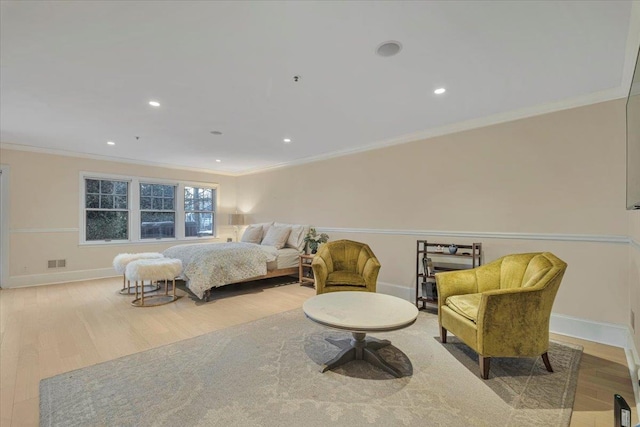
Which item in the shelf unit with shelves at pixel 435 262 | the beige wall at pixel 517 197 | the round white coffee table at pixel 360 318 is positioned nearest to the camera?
the round white coffee table at pixel 360 318

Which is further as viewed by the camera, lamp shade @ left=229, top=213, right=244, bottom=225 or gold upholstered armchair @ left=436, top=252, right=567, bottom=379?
lamp shade @ left=229, top=213, right=244, bottom=225

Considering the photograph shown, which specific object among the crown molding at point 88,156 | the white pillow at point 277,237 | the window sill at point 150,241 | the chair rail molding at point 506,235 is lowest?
the window sill at point 150,241

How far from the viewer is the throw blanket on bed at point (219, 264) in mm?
3999

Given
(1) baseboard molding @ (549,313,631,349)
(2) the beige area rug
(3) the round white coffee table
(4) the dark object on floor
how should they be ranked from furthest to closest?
(1) baseboard molding @ (549,313,631,349) < (3) the round white coffee table < (2) the beige area rug < (4) the dark object on floor

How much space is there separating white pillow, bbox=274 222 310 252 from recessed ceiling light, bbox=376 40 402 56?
3804 mm

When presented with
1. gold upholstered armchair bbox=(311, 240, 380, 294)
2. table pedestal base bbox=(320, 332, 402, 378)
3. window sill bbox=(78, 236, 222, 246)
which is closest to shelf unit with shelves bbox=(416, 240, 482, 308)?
gold upholstered armchair bbox=(311, 240, 380, 294)

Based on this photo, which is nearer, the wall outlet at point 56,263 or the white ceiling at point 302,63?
the white ceiling at point 302,63

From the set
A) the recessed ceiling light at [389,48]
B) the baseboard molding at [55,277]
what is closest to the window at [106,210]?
the baseboard molding at [55,277]

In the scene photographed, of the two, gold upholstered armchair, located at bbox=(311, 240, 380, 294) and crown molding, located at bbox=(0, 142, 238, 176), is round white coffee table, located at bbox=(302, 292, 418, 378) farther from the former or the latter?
crown molding, located at bbox=(0, 142, 238, 176)

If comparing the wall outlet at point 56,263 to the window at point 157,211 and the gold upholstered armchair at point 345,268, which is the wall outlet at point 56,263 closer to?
A: the window at point 157,211

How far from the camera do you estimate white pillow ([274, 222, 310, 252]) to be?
5.46 metres

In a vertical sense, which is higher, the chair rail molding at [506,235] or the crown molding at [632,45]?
the crown molding at [632,45]

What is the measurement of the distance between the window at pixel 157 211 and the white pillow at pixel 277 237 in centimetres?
258

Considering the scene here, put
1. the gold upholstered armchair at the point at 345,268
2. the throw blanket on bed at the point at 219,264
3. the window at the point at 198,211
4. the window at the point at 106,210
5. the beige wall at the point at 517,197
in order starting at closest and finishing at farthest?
1. the beige wall at the point at 517,197
2. the gold upholstered armchair at the point at 345,268
3. the throw blanket on bed at the point at 219,264
4. the window at the point at 106,210
5. the window at the point at 198,211
